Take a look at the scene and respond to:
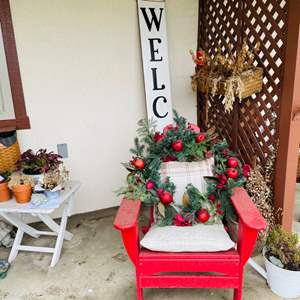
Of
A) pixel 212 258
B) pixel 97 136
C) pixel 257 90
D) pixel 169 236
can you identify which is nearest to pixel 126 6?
pixel 97 136

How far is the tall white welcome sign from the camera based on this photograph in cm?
254

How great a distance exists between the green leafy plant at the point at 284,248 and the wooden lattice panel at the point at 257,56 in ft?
1.80

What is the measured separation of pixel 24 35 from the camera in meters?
2.31

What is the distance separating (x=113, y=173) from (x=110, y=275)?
1005 millimetres

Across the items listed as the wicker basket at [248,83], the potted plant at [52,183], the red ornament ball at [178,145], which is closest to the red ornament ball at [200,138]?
the red ornament ball at [178,145]

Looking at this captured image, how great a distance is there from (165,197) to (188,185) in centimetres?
21

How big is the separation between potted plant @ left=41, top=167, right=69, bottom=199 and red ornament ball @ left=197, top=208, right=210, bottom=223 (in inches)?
39.9

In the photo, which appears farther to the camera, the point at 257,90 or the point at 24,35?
the point at 24,35

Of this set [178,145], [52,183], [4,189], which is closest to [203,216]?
[178,145]

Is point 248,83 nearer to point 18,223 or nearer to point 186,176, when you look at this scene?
point 186,176

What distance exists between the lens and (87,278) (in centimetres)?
207

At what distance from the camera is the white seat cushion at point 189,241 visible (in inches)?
63.8

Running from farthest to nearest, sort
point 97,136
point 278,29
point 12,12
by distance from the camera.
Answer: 1. point 97,136
2. point 12,12
3. point 278,29

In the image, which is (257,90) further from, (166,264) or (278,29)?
(166,264)
